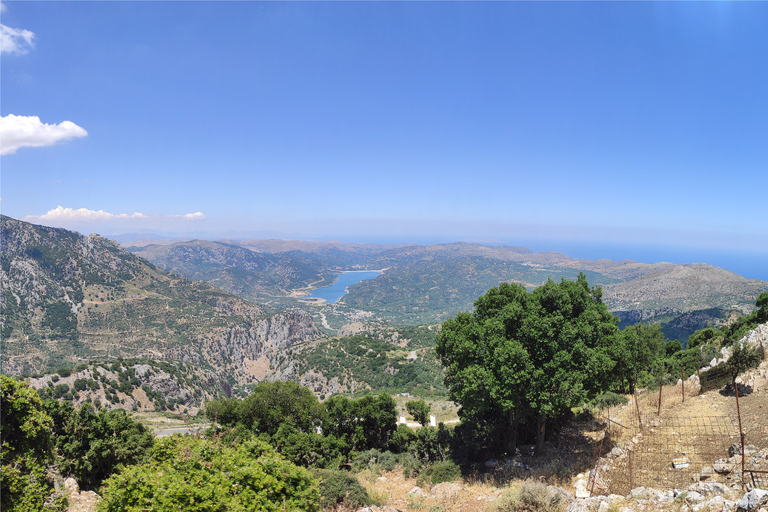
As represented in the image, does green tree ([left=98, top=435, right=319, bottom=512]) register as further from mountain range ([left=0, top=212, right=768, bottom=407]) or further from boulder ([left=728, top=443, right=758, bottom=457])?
mountain range ([left=0, top=212, right=768, bottom=407])

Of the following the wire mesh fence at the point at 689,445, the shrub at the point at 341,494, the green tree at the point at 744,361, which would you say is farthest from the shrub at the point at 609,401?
the shrub at the point at 341,494

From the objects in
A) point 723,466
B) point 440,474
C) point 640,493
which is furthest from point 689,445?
point 440,474

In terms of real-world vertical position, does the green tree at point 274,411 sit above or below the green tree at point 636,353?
below

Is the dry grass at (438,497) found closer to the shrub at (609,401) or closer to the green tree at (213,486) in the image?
the green tree at (213,486)

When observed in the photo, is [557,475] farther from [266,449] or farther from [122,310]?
[122,310]

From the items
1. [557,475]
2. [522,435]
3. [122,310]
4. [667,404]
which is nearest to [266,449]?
[557,475]

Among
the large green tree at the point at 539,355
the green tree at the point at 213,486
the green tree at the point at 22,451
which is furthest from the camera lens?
the large green tree at the point at 539,355

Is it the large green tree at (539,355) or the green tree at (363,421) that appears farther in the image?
the green tree at (363,421)

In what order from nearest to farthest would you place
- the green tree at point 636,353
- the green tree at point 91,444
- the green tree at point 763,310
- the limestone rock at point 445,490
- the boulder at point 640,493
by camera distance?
the boulder at point 640,493 → the limestone rock at point 445,490 → the green tree at point 636,353 → the green tree at point 91,444 → the green tree at point 763,310
